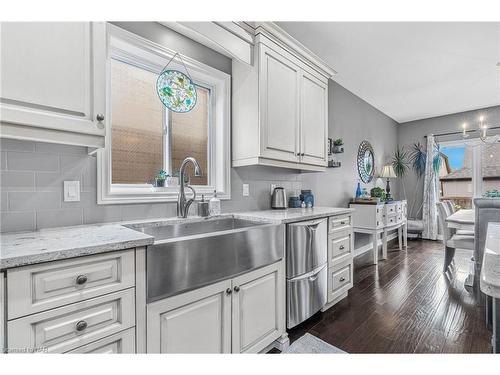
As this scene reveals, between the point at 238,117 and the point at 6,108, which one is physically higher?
the point at 238,117

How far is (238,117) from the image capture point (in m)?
2.24

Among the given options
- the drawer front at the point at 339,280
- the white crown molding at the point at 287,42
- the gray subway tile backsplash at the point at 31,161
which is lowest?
the drawer front at the point at 339,280

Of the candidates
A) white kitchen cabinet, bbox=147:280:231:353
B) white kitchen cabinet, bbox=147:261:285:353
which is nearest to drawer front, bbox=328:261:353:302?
white kitchen cabinet, bbox=147:261:285:353

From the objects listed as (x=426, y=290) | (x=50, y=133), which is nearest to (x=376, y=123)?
(x=426, y=290)

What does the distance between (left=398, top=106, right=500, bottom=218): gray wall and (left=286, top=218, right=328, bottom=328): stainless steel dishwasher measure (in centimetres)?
453

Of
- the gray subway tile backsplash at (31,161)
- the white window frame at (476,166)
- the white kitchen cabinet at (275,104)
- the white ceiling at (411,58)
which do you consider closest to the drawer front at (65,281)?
the gray subway tile backsplash at (31,161)

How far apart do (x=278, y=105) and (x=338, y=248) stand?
1.44 metres

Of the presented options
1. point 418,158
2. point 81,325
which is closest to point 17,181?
point 81,325

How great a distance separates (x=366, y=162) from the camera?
14.8ft

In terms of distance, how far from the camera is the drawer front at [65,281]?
81 cm

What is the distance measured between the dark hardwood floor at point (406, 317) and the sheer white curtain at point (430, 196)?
6.76ft

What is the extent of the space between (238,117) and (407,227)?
15.1ft

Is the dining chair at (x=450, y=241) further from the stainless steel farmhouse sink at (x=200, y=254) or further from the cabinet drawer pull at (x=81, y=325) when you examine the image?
the cabinet drawer pull at (x=81, y=325)
